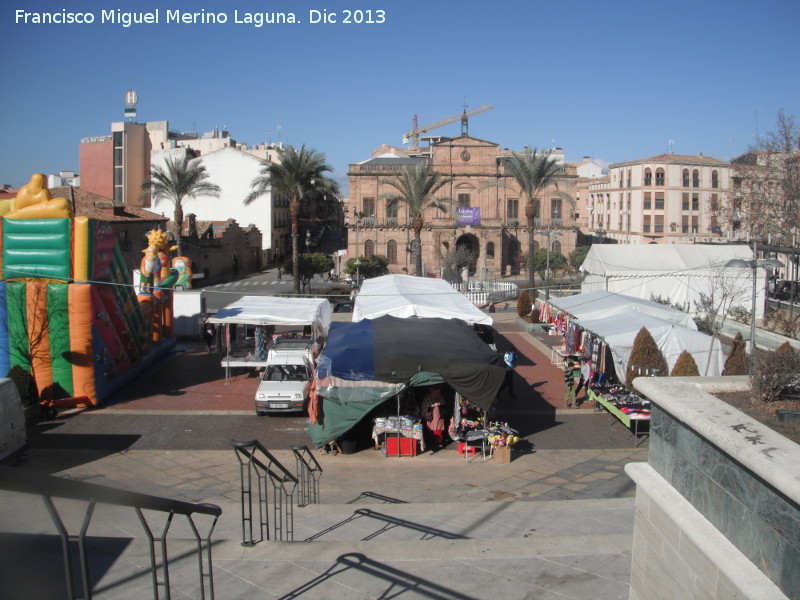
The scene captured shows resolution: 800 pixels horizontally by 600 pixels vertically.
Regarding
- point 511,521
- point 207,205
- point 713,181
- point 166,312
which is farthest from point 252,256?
point 511,521

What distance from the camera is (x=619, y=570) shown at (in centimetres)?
769

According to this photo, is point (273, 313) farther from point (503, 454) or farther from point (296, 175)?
point (296, 175)

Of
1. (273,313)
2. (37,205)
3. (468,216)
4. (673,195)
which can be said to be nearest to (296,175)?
(273,313)

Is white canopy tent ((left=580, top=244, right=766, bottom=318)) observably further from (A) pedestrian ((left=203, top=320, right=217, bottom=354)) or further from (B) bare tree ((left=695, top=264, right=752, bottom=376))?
(A) pedestrian ((left=203, top=320, right=217, bottom=354))

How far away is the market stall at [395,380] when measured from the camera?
14.5 m

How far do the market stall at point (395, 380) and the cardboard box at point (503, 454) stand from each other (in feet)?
2.90

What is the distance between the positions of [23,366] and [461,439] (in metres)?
10.8

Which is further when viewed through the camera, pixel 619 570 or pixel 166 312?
pixel 166 312

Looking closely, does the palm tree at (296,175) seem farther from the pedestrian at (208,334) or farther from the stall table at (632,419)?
the stall table at (632,419)

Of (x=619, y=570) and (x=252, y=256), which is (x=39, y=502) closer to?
(x=619, y=570)

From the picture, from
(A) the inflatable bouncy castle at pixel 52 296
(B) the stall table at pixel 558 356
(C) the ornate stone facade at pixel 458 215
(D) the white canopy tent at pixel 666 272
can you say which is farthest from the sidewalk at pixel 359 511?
(C) the ornate stone facade at pixel 458 215

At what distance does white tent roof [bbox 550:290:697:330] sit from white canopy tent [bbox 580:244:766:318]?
757 cm

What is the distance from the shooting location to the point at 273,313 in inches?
856

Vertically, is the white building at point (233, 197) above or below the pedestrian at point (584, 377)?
above
